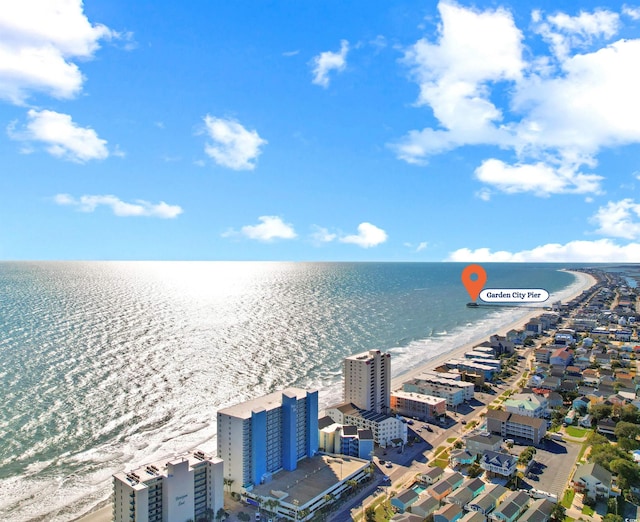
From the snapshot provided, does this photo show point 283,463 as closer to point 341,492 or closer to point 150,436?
point 341,492

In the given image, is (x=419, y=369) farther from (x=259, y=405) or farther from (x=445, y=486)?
(x=259, y=405)

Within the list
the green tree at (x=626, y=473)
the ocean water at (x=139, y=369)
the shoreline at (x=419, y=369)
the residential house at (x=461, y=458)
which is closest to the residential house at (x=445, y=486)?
the residential house at (x=461, y=458)

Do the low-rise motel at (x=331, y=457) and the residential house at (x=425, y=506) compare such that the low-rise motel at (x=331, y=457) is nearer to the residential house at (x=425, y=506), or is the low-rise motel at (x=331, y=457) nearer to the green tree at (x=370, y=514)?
the residential house at (x=425, y=506)

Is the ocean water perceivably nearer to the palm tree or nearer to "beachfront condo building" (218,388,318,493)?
the palm tree

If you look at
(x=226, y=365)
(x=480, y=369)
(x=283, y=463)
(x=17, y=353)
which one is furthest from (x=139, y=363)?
(x=480, y=369)

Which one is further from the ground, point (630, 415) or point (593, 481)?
point (630, 415)

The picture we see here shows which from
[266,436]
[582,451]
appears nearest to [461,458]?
[582,451]
